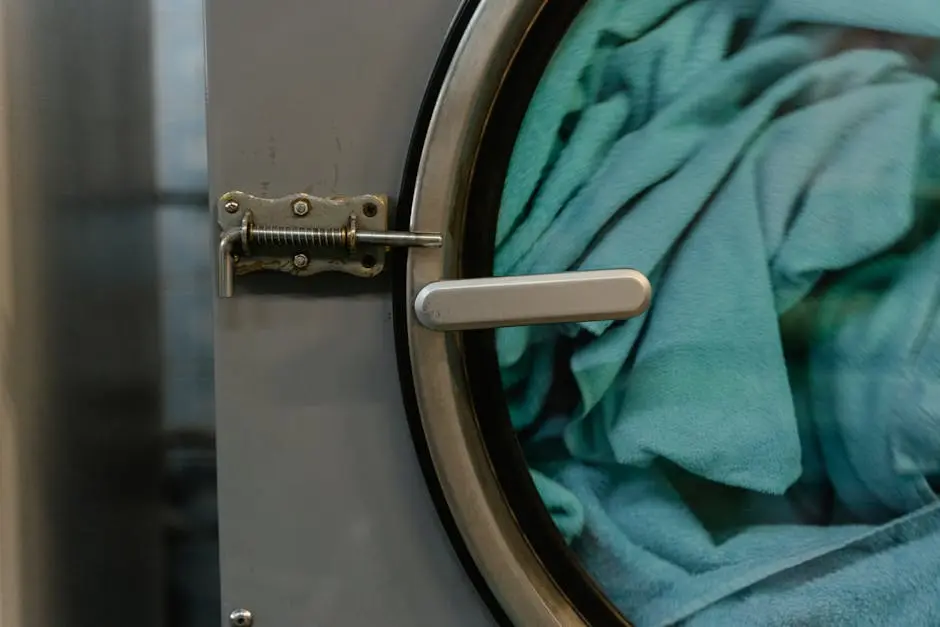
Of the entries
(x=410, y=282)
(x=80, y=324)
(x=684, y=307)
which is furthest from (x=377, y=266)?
(x=80, y=324)

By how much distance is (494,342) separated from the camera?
1.62 feet

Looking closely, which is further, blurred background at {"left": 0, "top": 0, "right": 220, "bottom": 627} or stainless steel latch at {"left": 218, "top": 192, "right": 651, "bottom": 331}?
blurred background at {"left": 0, "top": 0, "right": 220, "bottom": 627}

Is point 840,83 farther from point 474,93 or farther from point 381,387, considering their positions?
point 381,387

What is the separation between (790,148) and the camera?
473 millimetres

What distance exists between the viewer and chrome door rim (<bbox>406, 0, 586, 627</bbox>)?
46 centimetres

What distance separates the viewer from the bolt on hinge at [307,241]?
464 millimetres

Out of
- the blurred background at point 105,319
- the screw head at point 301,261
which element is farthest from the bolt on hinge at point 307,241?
the blurred background at point 105,319

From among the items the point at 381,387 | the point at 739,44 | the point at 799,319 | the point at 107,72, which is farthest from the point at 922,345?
the point at 107,72

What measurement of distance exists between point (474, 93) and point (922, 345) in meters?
0.31

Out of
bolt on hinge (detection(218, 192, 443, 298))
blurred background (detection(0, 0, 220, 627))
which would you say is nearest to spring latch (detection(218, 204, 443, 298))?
bolt on hinge (detection(218, 192, 443, 298))

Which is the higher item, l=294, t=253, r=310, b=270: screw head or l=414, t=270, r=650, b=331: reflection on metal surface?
l=294, t=253, r=310, b=270: screw head

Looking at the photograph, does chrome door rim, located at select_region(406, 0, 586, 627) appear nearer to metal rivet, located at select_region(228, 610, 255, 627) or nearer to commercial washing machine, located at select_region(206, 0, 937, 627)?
commercial washing machine, located at select_region(206, 0, 937, 627)

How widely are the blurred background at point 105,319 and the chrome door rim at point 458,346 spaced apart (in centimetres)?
28

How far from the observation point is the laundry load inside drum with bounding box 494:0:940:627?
1.54ft
